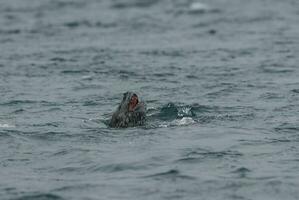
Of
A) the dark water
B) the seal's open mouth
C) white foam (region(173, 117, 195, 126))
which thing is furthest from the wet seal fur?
white foam (region(173, 117, 195, 126))

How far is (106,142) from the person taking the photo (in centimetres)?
1569

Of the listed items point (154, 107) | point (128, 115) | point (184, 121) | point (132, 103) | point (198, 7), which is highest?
point (198, 7)

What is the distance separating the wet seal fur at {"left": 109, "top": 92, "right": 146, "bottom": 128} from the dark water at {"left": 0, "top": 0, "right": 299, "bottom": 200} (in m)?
0.23

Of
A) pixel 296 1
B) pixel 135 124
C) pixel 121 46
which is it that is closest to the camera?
pixel 135 124

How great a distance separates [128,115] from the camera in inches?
656

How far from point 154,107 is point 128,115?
8.13ft

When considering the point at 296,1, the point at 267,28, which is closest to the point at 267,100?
the point at 267,28

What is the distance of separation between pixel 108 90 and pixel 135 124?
5.19 metres

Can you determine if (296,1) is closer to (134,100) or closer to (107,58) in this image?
(107,58)

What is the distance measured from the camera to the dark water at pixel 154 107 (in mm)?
13445

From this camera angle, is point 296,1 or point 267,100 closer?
point 267,100

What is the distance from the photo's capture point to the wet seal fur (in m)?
16.7

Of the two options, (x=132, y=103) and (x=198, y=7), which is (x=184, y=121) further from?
(x=198, y=7)

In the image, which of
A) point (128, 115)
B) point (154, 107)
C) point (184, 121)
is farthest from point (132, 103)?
point (154, 107)
